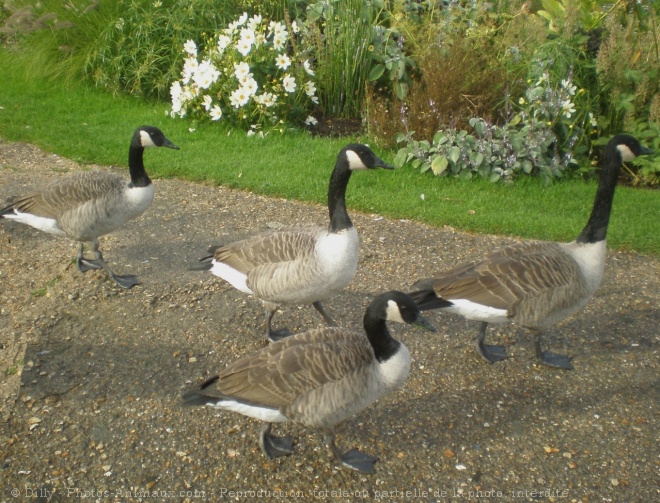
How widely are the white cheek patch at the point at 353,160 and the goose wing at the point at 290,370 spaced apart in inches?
63.4

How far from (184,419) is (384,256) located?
2.83 meters

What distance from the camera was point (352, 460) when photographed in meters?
3.84

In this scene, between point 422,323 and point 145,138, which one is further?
point 145,138

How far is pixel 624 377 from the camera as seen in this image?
15.6ft

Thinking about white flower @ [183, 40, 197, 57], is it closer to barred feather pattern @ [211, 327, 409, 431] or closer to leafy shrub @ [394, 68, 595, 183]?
leafy shrub @ [394, 68, 595, 183]

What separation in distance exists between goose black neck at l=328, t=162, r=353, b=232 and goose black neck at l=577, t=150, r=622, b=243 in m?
1.85

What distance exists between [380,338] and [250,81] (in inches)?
235

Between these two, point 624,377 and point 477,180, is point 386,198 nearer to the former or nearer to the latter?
point 477,180

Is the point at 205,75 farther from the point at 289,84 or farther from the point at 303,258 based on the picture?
the point at 303,258

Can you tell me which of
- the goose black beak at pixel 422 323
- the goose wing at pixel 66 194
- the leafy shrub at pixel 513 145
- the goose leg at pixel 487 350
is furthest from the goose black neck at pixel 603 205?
the goose wing at pixel 66 194

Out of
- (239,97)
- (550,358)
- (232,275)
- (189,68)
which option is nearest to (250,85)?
(239,97)

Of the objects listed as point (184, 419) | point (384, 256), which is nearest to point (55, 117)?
point (384, 256)

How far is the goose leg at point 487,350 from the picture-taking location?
4.87 m

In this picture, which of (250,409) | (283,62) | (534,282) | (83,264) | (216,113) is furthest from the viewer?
(216,113)
